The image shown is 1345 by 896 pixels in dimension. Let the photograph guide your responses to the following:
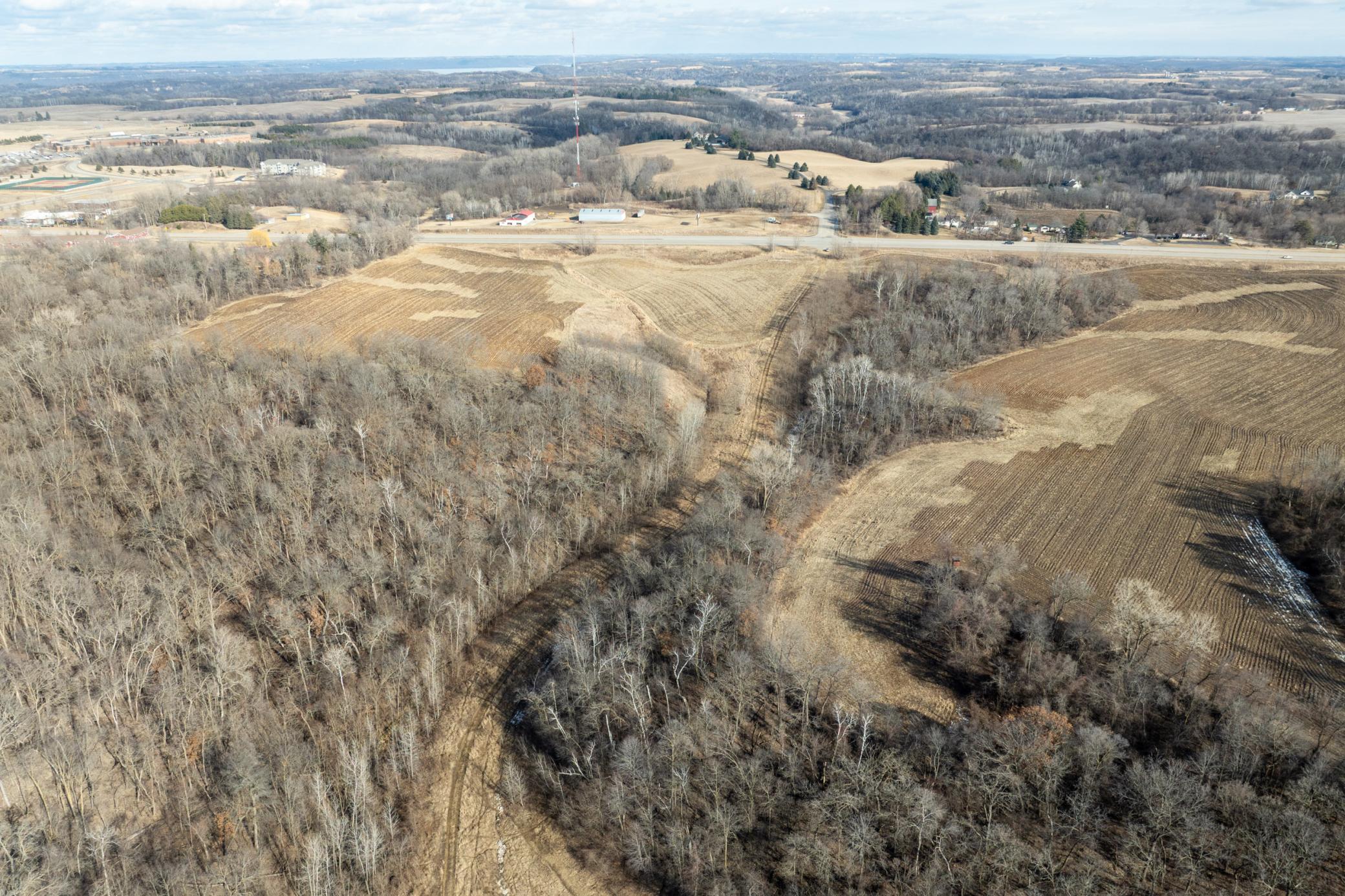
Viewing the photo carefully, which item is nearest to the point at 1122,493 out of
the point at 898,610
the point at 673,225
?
the point at 898,610

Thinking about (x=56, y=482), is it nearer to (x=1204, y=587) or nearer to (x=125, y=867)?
(x=125, y=867)

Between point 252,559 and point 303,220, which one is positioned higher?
point 303,220

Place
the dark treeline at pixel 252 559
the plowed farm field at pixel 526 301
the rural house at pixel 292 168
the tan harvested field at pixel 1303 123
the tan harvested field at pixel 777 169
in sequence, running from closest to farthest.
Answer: the dark treeline at pixel 252 559
the plowed farm field at pixel 526 301
the tan harvested field at pixel 777 169
the rural house at pixel 292 168
the tan harvested field at pixel 1303 123

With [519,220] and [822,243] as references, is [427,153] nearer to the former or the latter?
[519,220]

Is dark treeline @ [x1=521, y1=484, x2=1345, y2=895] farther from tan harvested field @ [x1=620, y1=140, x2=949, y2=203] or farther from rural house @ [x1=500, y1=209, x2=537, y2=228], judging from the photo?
tan harvested field @ [x1=620, y1=140, x2=949, y2=203]

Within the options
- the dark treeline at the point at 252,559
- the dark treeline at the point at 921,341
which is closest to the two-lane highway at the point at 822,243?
the dark treeline at the point at 921,341

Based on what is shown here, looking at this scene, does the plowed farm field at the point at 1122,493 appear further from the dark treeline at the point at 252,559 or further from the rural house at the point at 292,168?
the rural house at the point at 292,168
